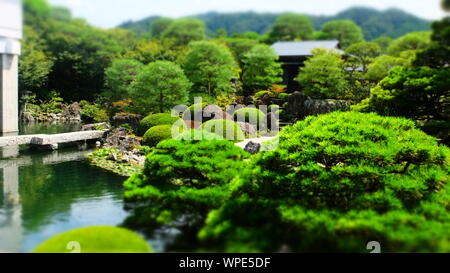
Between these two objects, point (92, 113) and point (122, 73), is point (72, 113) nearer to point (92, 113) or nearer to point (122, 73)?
point (92, 113)

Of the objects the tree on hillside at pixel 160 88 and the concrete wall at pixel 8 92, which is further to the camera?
the concrete wall at pixel 8 92

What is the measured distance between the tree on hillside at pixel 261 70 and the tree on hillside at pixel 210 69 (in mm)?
1334

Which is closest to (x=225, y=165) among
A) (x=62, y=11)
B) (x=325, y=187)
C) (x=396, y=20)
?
(x=325, y=187)

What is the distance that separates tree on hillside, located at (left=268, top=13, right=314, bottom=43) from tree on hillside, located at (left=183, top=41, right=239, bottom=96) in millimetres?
13224

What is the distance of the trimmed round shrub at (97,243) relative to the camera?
519 cm

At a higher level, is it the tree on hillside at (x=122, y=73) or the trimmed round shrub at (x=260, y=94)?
the tree on hillside at (x=122, y=73)

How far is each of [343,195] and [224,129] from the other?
763 centimetres

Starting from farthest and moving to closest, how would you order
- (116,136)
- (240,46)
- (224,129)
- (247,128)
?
(240,46)
(247,128)
(116,136)
(224,129)

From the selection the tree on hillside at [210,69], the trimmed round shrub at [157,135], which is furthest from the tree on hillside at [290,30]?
the trimmed round shrub at [157,135]

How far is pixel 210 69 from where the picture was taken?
62.8 feet

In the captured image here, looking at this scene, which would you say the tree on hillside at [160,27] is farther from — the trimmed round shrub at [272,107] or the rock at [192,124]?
the trimmed round shrub at [272,107]

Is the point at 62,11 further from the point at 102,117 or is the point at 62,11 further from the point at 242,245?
the point at 102,117

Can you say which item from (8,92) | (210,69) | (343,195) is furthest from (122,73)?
(343,195)

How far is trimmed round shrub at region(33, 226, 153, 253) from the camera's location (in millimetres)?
5188
